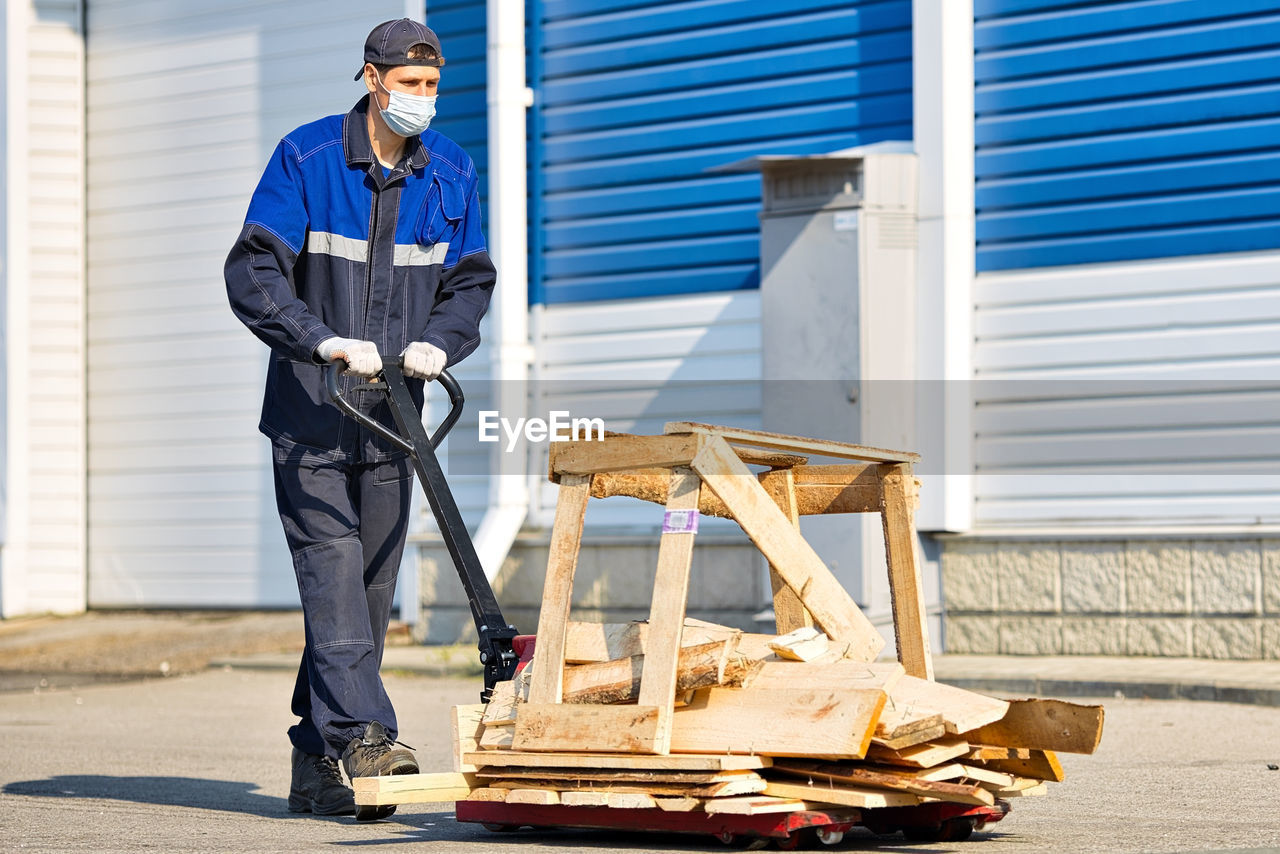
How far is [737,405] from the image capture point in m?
11.8

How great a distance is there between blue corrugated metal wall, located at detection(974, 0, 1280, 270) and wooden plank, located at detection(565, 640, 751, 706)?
6556mm

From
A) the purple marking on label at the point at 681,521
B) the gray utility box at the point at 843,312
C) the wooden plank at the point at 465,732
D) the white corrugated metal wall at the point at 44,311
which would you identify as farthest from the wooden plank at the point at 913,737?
the white corrugated metal wall at the point at 44,311

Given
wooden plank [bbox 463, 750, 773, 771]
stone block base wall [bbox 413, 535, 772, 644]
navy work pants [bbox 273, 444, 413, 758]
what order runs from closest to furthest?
wooden plank [bbox 463, 750, 773, 771] → navy work pants [bbox 273, 444, 413, 758] → stone block base wall [bbox 413, 535, 772, 644]

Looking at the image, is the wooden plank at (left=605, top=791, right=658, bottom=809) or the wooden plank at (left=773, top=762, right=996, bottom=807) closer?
the wooden plank at (left=773, top=762, right=996, bottom=807)

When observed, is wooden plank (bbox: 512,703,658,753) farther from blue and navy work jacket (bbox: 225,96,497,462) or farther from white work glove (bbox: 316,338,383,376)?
blue and navy work jacket (bbox: 225,96,497,462)

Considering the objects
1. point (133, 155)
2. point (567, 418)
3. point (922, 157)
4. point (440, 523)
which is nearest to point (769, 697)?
point (440, 523)

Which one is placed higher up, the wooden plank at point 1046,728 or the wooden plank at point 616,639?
the wooden plank at point 616,639

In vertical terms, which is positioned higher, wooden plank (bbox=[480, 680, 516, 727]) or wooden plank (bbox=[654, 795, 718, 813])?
wooden plank (bbox=[480, 680, 516, 727])

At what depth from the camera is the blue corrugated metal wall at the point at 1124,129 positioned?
396 inches

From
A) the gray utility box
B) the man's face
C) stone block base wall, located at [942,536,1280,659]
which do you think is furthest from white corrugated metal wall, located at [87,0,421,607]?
the man's face

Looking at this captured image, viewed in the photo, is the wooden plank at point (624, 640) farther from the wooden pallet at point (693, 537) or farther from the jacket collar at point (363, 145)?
the jacket collar at point (363, 145)

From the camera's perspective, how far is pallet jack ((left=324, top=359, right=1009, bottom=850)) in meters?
4.41

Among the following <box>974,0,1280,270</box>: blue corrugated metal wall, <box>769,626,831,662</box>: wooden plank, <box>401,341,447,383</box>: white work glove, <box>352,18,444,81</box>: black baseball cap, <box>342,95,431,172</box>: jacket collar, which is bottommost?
<box>769,626,831,662</box>: wooden plank

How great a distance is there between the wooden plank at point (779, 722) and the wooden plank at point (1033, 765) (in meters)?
0.55
